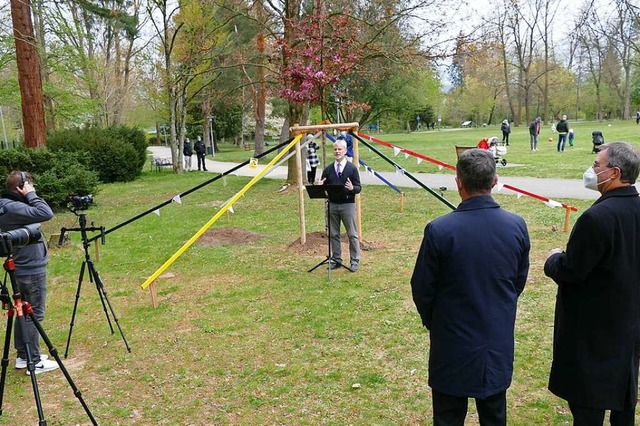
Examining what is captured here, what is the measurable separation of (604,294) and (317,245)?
21.6ft

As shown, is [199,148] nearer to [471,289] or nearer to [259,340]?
[259,340]

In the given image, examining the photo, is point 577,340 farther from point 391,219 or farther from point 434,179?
point 434,179

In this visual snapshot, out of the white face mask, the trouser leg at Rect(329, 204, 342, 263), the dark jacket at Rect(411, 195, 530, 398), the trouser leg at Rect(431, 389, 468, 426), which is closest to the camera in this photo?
the dark jacket at Rect(411, 195, 530, 398)

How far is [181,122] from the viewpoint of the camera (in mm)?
24188

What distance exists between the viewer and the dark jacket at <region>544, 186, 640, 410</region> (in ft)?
8.87

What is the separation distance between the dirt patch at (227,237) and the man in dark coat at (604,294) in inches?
303

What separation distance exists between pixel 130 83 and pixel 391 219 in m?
29.2

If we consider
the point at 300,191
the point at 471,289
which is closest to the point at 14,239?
the point at 471,289

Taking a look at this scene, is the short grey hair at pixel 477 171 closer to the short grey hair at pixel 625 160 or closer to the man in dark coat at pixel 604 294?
the man in dark coat at pixel 604 294

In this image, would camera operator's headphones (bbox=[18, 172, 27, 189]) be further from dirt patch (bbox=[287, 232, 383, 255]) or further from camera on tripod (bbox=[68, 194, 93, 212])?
dirt patch (bbox=[287, 232, 383, 255])

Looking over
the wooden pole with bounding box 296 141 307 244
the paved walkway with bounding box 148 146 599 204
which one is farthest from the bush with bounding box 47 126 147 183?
the wooden pole with bounding box 296 141 307 244

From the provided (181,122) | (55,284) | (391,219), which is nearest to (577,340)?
(55,284)

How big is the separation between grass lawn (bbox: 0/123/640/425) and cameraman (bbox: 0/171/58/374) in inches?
12.7

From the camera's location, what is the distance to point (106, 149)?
72.5 feet
